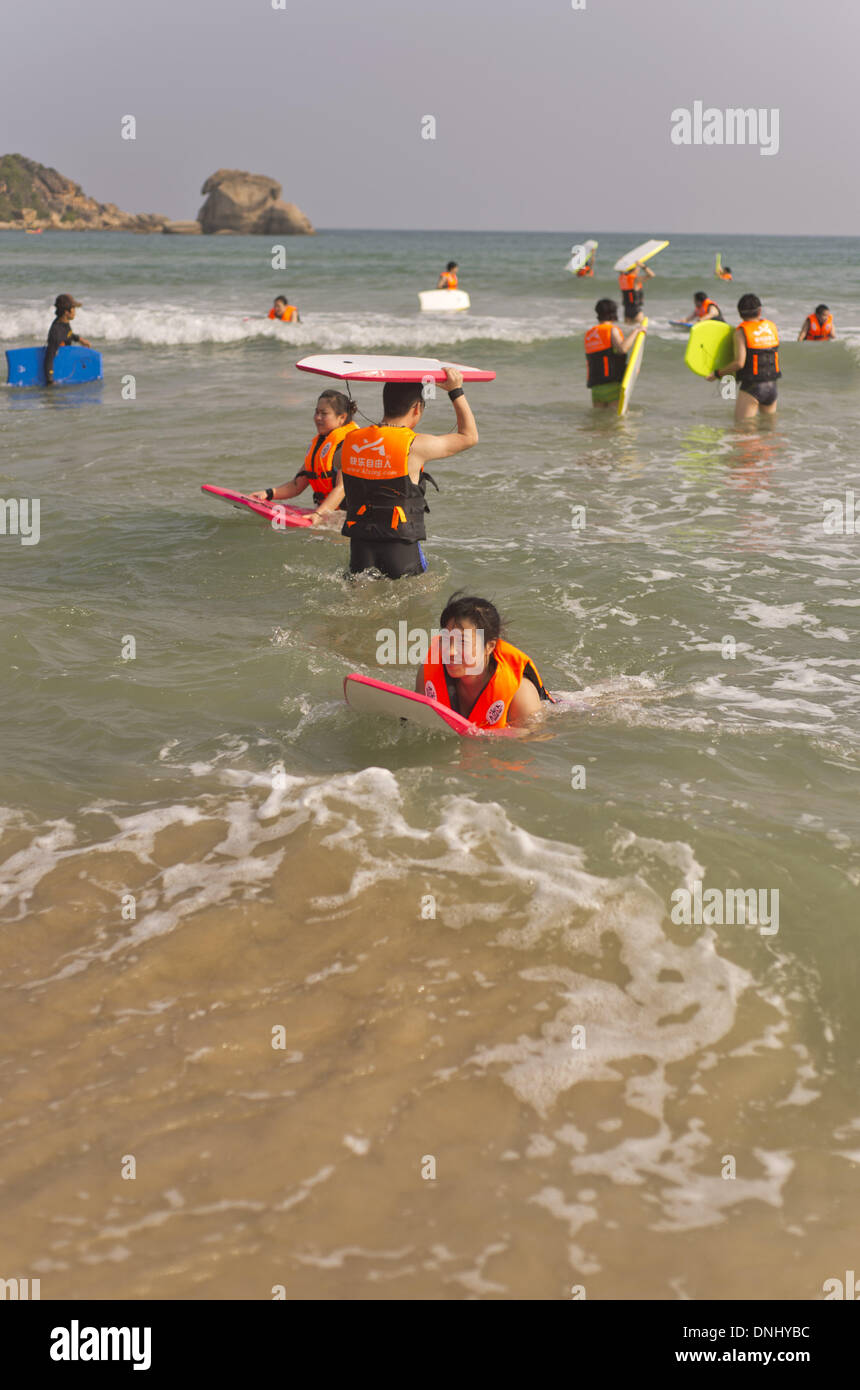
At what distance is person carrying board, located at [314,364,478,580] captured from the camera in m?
6.73

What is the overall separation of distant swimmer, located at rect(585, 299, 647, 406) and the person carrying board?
7.88 metres

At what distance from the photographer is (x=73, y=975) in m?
3.58

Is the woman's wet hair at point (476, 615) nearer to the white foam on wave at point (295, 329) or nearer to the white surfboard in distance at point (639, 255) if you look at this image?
the white surfboard in distance at point (639, 255)

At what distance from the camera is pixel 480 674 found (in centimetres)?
502

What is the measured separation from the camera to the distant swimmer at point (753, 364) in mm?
13141

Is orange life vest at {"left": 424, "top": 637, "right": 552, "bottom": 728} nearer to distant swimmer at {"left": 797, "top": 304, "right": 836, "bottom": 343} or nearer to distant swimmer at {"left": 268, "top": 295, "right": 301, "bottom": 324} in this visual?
distant swimmer at {"left": 797, "top": 304, "right": 836, "bottom": 343}

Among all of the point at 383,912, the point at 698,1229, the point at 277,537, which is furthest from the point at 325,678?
the point at 698,1229

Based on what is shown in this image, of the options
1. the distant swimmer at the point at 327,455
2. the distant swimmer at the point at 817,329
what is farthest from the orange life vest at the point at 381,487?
the distant swimmer at the point at 817,329

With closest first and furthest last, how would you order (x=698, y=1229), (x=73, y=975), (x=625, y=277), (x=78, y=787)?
1. (x=698, y=1229)
2. (x=73, y=975)
3. (x=78, y=787)
4. (x=625, y=277)

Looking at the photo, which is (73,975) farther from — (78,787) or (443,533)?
(443,533)

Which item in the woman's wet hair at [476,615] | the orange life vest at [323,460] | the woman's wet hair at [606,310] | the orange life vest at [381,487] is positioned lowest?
the woman's wet hair at [476,615]

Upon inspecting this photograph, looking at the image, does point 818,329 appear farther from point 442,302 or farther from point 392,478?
point 392,478
